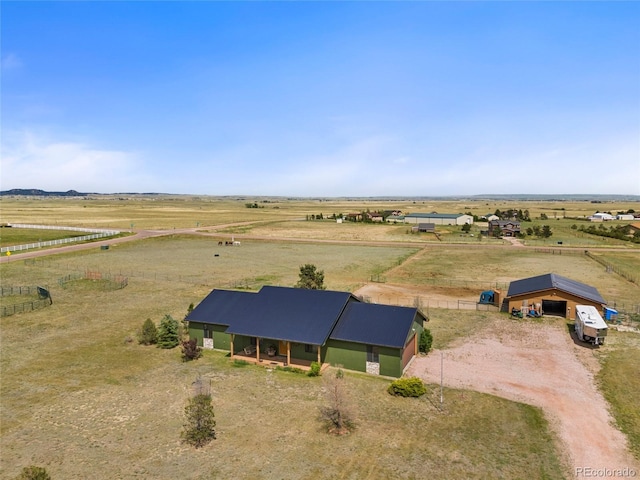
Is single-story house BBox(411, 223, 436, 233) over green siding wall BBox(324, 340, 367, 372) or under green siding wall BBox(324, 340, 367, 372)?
over

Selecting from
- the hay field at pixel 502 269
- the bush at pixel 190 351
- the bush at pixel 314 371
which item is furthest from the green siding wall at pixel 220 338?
the hay field at pixel 502 269

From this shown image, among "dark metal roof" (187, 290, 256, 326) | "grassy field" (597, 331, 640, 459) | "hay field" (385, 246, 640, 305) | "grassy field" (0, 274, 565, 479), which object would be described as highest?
"dark metal roof" (187, 290, 256, 326)

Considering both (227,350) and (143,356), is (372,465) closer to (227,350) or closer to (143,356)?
(227,350)

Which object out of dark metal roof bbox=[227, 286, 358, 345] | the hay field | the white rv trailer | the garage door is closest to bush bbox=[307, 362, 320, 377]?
dark metal roof bbox=[227, 286, 358, 345]

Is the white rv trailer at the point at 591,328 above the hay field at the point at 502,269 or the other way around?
above

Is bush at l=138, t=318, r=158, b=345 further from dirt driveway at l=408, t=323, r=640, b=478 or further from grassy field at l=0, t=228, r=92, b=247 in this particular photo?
grassy field at l=0, t=228, r=92, b=247

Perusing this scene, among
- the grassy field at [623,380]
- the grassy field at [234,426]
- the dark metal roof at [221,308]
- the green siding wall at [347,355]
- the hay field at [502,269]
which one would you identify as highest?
the dark metal roof at [221,308]

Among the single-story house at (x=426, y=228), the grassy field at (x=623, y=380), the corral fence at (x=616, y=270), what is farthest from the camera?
the single-story house at (x=426, y=228)

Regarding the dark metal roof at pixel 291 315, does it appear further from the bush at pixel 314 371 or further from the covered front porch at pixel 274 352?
the bush at pixel 314 371
